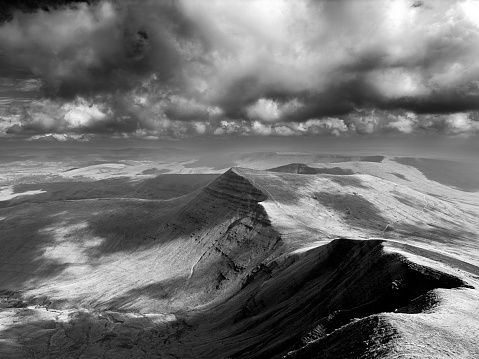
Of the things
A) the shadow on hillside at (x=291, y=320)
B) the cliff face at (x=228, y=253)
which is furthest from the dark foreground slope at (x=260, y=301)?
the cliff face at (x=228, y=253)

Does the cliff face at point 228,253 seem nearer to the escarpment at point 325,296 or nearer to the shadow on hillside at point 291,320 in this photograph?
the shadow on hillside at point 291,320

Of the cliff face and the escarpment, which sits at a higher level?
the escarpment

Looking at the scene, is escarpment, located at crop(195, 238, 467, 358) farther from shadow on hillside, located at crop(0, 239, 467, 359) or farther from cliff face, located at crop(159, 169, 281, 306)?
cliff face, located at crop(159, 169, 281, 306)

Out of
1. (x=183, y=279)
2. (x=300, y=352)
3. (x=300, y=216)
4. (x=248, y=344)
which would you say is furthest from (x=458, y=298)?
(x=300, y=216)

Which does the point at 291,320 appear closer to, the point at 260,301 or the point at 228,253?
the point at 260,301

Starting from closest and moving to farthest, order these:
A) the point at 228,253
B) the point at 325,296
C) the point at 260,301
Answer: the point at 325,296 < the point at 260,301 < the point at 228,253

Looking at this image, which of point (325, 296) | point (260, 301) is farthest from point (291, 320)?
point (260, 301)

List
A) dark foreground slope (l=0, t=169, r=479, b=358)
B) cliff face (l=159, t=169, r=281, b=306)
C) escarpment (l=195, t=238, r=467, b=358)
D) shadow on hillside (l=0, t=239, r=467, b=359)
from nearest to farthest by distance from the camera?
dark foreground slope (l=0, t=169, r=479, b=358)
shadow on hillside (l=0, t=239, r=467, b=359)
escarpment (l=195, t=238, r=467, b=358)
cliff face (l=159, t=169, r=281, b=306)

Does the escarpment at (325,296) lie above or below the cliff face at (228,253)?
above

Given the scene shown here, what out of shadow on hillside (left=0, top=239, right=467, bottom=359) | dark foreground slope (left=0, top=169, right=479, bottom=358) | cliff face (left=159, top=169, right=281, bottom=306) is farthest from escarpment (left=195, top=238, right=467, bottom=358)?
cliff face (left=159, top=169, right=281, bottom=306)

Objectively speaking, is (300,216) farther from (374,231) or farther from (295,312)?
(295,312)

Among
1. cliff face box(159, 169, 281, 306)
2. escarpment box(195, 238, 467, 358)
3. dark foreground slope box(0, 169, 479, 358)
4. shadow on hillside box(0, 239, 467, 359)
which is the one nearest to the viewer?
dark foreground slope box(0, 169, 479, 358)
